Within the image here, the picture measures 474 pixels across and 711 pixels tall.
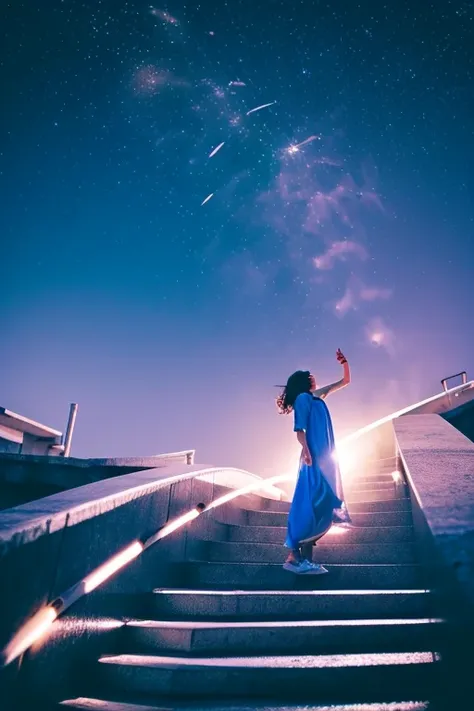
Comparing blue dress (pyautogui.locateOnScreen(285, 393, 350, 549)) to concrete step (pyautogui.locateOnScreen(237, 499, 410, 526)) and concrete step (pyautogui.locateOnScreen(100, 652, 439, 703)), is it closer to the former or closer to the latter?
concrete step (pyautogui.locateOnScreen(237, 499, 410, 526))

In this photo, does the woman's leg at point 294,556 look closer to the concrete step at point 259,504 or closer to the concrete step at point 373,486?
the concrete step at point 259,504

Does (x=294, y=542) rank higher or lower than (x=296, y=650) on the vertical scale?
higher

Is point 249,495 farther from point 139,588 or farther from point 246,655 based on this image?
point 246,655

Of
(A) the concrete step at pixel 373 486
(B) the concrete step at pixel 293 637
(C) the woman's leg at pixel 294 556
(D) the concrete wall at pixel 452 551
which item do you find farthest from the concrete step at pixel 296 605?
(A) the concrete step at pixel 373 486

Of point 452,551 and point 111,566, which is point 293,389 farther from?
point 452,551

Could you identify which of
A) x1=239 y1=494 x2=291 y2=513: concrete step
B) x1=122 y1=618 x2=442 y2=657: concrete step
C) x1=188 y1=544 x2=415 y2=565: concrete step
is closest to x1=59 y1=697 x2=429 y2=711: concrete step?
x1=122 y1=618 x2=442 y2=657: concrete step

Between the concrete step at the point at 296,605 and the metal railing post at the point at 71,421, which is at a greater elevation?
the metal railing post at the point at 71,421

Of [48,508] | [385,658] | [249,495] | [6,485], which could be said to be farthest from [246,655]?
[6,485]

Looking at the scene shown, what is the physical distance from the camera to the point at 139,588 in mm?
3186

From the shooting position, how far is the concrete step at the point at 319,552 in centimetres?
371

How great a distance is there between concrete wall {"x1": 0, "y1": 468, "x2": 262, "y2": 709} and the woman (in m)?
1.25

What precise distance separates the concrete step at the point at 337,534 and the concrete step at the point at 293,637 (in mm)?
1401

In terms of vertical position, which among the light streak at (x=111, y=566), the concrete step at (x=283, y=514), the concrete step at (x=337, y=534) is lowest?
the light streak at (x=111, y=566)

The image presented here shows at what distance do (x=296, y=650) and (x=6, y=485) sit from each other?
5.41 metres
